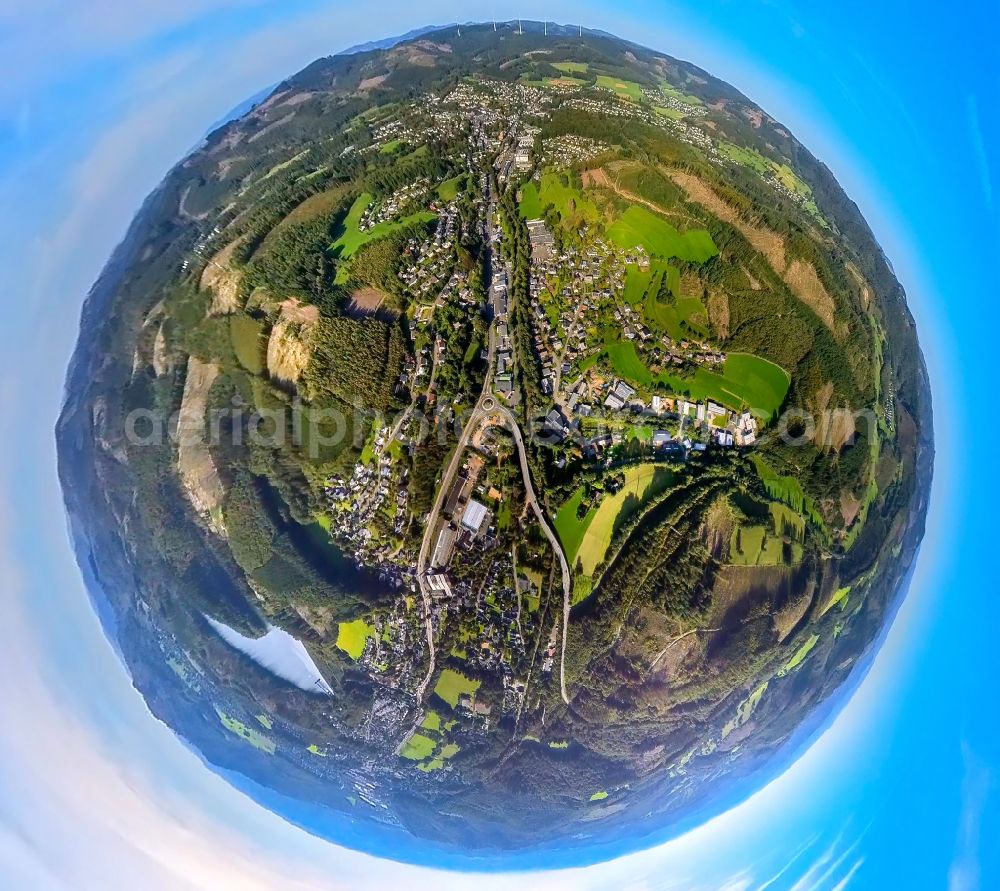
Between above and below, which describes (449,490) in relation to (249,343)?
below

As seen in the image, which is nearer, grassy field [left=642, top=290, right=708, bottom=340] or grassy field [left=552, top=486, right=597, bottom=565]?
grassy field [left=552, top=486, right=597, bottom=565]

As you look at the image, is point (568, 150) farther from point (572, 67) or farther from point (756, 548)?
point (756, 548)

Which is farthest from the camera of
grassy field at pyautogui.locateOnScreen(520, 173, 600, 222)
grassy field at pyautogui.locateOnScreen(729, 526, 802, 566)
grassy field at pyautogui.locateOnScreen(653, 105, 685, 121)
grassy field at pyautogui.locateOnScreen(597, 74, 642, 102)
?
grassy field at pyautogui.locateOnScreen(597, 74, 642, 102)

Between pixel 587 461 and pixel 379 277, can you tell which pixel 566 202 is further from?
pixel 587 461

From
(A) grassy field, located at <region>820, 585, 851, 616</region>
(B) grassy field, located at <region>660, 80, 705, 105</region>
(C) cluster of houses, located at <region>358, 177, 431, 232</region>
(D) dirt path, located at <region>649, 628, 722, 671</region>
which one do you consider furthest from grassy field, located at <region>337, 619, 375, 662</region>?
(B) grassy field, located at <region>660, 80, 705, 105</region>

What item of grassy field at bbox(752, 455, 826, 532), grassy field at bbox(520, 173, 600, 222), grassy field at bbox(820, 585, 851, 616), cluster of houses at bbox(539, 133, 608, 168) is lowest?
grassy field at bbox(820, 585, 851, 616)

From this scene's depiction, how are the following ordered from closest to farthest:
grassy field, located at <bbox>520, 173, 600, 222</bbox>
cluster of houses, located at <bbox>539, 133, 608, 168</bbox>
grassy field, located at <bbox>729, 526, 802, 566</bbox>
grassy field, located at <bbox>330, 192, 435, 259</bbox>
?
grassy field, located at <bbox>729, 526, 802, 566</bbox>, grassy field, located at <bbox>330, 192, 435, 259</bbox>, grassy field, located at <bbox>520, 173, 600, 222</bbox>, cluster of houses, located at <bbox>539, 133, 608, 168</bbox>

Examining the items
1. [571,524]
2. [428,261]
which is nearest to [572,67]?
[428,261]

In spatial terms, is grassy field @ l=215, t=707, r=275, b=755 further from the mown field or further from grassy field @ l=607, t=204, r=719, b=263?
grassy field @ l=607, t=204, r=719, b=263
